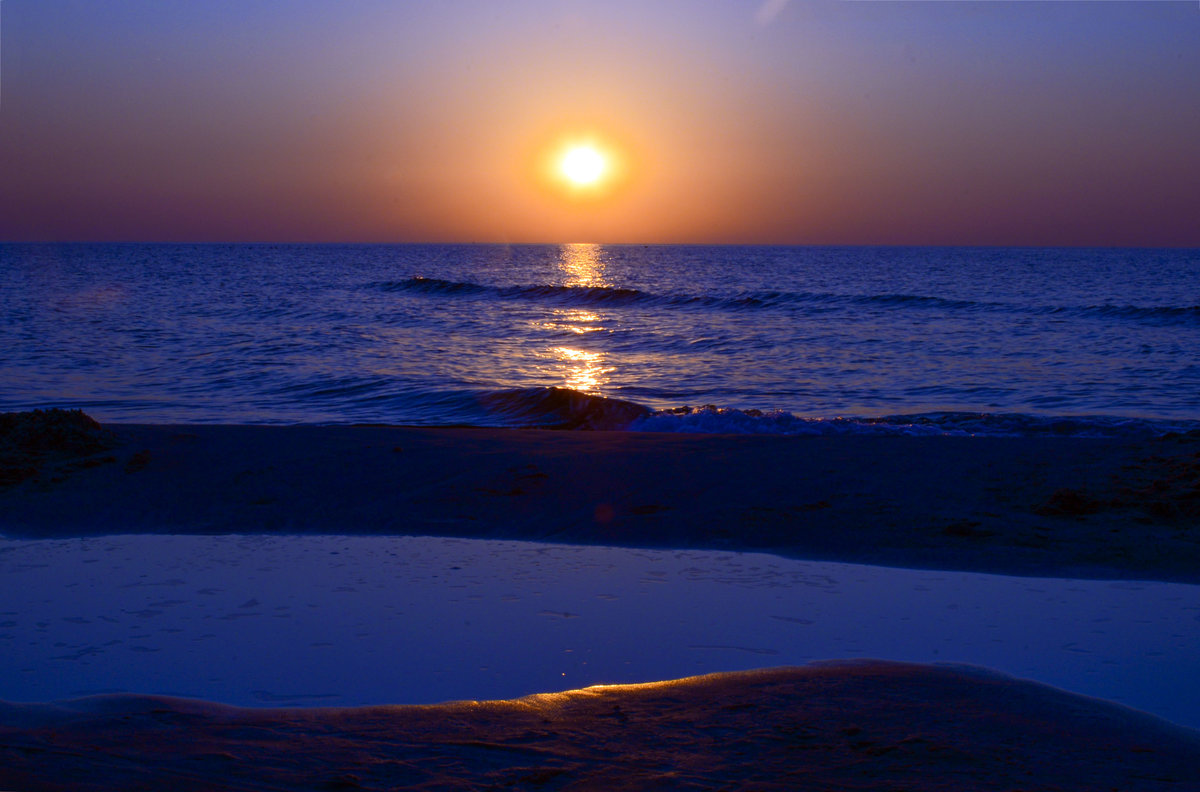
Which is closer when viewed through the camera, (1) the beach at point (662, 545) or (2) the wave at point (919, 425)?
(1) the beach at point (662, 545)

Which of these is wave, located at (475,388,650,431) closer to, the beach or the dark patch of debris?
the beach

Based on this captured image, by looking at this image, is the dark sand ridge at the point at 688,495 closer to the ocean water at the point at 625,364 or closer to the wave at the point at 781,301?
the ocean water at the point at 625,364

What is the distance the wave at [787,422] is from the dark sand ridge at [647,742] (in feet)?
24.9

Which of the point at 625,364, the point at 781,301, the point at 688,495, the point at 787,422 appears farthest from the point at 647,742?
the point at 781,301

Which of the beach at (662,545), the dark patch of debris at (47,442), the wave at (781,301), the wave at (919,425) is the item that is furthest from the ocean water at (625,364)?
the dark patch of debris at (47,442)

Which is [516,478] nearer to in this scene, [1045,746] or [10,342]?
[1045,746]

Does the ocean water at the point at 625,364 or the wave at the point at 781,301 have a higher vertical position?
the wave at the point at 781,301

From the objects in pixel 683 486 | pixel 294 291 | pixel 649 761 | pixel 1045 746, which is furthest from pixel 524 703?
pixel 294 291

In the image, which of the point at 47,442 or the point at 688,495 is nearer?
the point at 688,495

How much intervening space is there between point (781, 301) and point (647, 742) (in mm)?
37156

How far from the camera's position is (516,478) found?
307 inches

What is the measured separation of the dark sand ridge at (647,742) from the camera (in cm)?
282

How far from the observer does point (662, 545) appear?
616 centimetres

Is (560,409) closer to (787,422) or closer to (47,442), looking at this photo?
(787,422)
